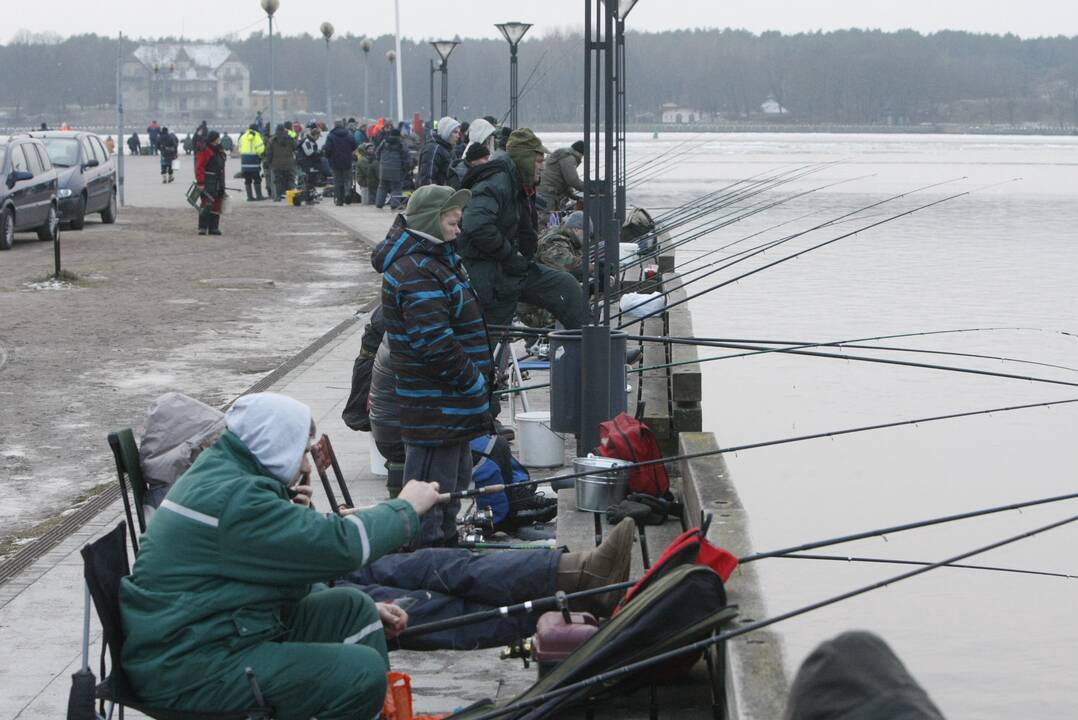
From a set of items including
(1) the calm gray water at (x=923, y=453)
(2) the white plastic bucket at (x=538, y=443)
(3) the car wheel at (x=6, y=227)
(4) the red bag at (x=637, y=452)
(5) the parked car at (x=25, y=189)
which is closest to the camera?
(4) the red bag at (x=637, y=452)

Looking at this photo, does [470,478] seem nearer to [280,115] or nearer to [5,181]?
[5,181]

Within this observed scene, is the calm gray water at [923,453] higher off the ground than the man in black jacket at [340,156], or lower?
lower

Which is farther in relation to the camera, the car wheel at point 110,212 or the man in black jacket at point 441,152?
the car wheel at point 110,212

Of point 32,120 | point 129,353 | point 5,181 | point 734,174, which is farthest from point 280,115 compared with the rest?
point 129,353

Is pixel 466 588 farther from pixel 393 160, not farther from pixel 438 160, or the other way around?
pixel 393 160

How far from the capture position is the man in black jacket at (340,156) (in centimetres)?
2944

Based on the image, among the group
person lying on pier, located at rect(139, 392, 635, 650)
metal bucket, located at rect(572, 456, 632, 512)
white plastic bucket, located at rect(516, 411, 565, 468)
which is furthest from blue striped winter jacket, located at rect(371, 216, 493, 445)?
white plastic bucket, located at rect(516, 411, 565, 468)

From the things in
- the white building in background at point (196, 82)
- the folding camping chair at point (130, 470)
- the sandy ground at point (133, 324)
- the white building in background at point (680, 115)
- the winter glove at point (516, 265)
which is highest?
the white building in background at point (196, 82)

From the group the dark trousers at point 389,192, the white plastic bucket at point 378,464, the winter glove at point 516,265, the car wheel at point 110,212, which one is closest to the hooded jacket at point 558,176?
the winter glove at point 516,265

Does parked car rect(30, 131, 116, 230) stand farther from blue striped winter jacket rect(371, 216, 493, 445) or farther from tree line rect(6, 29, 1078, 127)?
tree line rect(6, 29, 1078, 127)

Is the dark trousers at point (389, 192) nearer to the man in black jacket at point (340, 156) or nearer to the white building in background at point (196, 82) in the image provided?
the man in black jacket at point (340, 156)

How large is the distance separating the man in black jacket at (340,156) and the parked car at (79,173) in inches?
182

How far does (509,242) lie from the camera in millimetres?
8578

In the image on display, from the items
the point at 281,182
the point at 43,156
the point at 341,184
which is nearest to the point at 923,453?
the point at 43,156
